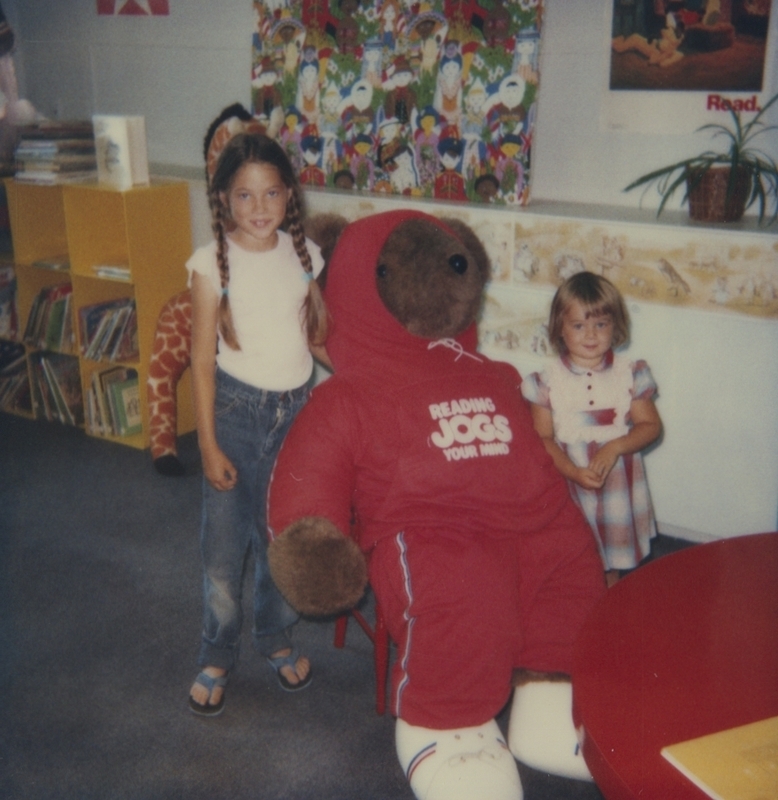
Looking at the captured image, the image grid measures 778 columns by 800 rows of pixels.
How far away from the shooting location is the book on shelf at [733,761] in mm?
865

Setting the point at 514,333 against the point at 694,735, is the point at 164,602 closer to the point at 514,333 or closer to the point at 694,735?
the point at 514,333

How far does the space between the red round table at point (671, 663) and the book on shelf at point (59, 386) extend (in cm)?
282

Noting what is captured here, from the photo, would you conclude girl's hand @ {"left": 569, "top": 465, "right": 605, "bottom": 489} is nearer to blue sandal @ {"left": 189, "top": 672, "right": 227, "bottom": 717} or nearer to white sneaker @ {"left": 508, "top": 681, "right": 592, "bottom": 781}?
white sneaker @ {"left": 508, "top": 681, "right": 592, "bottom": 781}

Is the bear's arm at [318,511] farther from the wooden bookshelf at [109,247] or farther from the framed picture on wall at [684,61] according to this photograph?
the wooden bookshelf at [109,247]

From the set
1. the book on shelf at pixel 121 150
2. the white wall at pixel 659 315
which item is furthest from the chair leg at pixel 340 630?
the book on shelf at pixel 121 150

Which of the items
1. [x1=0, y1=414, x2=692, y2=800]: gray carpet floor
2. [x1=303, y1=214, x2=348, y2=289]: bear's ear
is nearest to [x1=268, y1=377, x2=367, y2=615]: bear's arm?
[x1=303, y1=214, x2=348, y2=289]: bear's ear

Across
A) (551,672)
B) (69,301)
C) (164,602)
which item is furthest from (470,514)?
(69,301)

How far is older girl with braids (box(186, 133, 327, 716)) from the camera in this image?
5.57ft

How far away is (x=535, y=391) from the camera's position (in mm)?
1938

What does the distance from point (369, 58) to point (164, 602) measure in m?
1.81

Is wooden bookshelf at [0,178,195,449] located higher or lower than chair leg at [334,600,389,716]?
higher

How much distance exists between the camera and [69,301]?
135 inches

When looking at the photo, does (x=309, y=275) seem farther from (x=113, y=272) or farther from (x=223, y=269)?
(x=113, y=272)

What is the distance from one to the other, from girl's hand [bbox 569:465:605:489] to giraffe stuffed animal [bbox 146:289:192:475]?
65.8 inches
